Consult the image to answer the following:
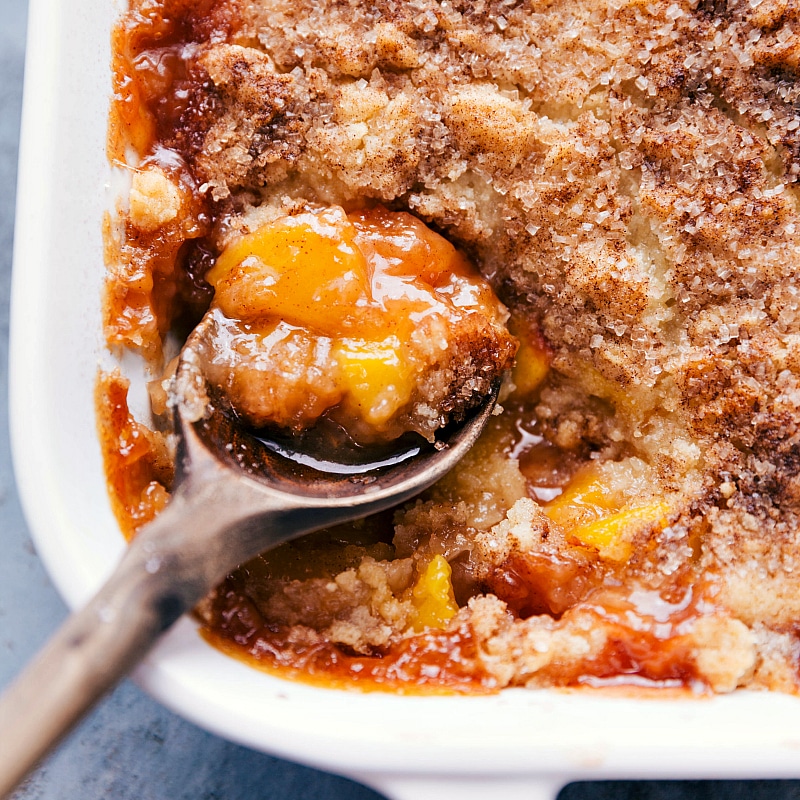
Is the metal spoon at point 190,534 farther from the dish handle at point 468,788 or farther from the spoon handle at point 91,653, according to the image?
the dish handle at point 468,788

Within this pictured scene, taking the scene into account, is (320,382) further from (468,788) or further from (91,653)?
(468,788)

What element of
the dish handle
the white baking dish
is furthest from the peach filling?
the dish handle

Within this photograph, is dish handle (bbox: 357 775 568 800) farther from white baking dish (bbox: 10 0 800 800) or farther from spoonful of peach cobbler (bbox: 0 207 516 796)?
spoonful of peach cobbler (bbox: 0 207 516 796)

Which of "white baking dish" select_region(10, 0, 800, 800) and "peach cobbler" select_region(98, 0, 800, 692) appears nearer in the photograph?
"white baking dish" select_region(10, 0, 800, 800)

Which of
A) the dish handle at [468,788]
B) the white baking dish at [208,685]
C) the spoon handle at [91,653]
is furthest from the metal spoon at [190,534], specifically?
the dish handle at [468,788]

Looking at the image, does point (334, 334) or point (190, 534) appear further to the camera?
point (334, 334)

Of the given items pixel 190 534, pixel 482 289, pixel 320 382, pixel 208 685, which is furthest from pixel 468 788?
pixel 482 289
